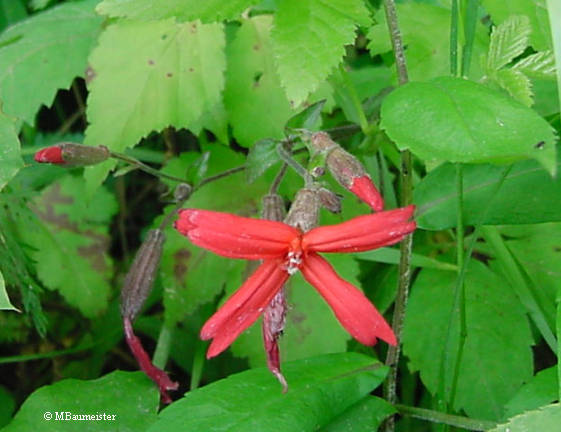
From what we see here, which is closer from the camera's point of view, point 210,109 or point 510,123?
point 510,123

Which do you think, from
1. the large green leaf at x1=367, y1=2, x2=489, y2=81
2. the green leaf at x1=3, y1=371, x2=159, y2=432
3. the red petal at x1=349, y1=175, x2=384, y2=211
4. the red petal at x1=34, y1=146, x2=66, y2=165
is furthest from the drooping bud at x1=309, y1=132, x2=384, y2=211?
the green leaf at x1=3, y1=371, x2=159, y2=432

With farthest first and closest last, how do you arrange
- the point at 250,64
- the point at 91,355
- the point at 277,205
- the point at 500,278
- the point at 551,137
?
the point at 91,355
the point at 250,64
the point at 500,278
the point at 277,205
the point at 551,137

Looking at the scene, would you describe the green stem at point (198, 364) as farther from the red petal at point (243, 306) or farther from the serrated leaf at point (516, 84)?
the serrated leaf at point (516, 84)

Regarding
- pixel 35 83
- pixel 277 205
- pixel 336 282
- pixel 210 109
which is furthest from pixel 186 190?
pixel 336 282

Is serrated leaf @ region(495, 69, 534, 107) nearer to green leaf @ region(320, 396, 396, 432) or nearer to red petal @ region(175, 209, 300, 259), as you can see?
red petal @ region(175, 209, 300, 259)

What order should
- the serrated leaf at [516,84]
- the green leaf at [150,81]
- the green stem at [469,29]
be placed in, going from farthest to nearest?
the green leaf at [150,81]
the green stem at [469,29]
the serrated leaf at [516,84]

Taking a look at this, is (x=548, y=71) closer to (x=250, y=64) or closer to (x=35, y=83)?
(x=250, y=64)

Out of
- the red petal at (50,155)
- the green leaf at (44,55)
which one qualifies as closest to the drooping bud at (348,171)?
the red petal at (50,155)
